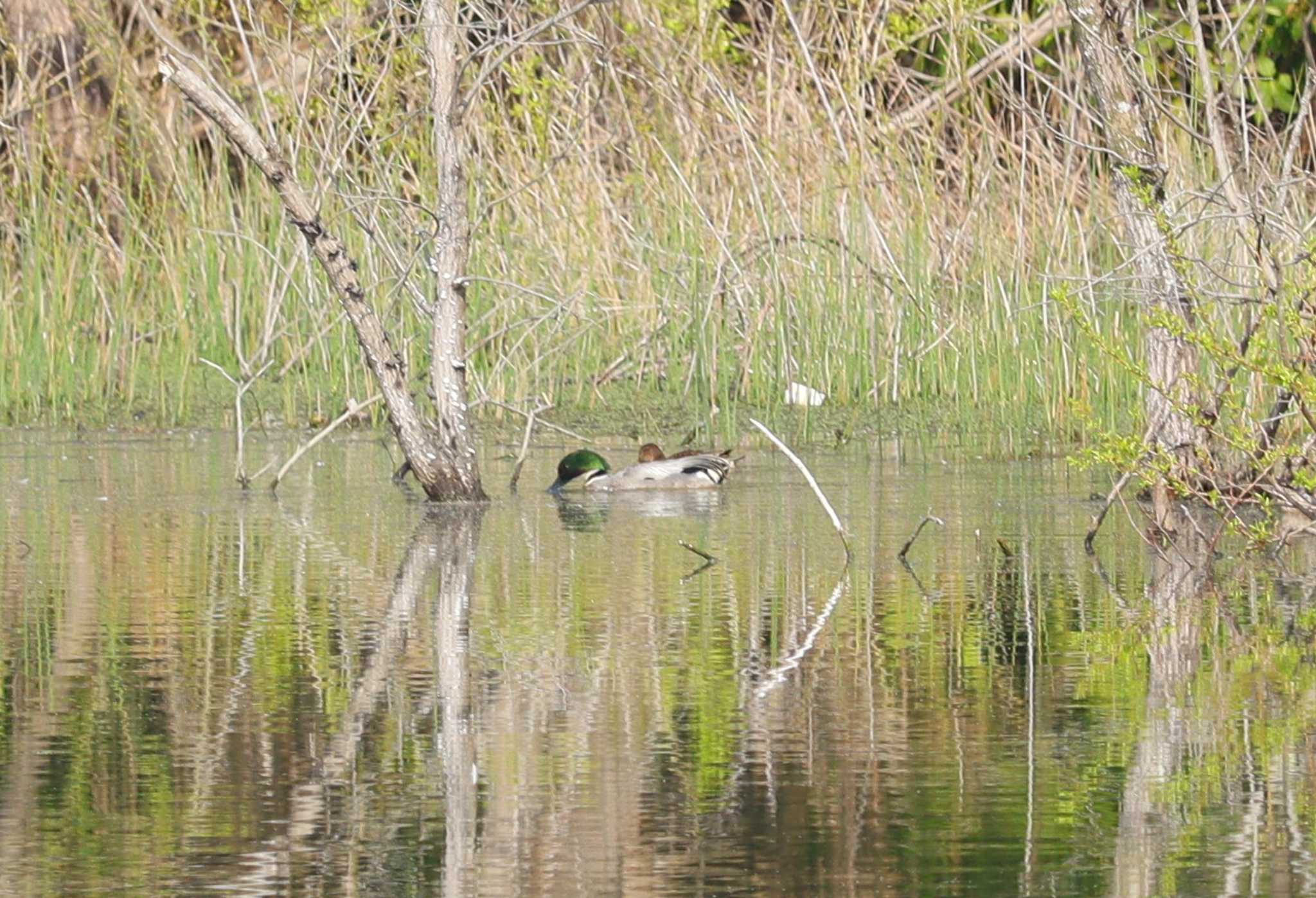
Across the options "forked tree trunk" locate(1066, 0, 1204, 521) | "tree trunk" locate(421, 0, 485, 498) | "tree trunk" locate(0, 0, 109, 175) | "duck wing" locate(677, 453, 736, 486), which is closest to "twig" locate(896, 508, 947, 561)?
"forked tree trunk" locate(1066, 0, 1204, 521)

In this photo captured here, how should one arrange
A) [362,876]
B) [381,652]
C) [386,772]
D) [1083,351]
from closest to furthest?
[362,876] < [386,772] < [381,652] < [1083,351]

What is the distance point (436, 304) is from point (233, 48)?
8.17 meters

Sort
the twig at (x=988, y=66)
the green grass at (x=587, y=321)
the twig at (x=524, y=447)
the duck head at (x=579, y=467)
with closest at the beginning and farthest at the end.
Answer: the twig at (x=524, y=447) < the duck head at (x=579, y=467) < the twig at (x=988, y=66) < the green grass at (x=587, y=321)

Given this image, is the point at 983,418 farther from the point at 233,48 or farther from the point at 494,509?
the point at 233,48

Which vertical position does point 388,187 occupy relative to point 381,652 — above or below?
above

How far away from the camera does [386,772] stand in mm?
4281

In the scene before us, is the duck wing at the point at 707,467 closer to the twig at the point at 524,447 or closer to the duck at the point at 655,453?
the duck at the point at 655,453

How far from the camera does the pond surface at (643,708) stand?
3703 mm

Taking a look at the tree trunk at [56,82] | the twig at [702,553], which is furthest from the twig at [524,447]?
the tree trunk at [56,82]

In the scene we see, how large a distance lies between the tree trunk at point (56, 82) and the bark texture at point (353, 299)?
15.4ft

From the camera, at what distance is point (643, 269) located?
1154cm

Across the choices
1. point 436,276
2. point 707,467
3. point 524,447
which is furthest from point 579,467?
point 436,276

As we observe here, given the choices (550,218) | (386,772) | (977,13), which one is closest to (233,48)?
(550,218)

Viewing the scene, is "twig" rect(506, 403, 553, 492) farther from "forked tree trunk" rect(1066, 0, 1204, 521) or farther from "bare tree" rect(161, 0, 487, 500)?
"forked tree trunk" rect(1066, 0, 1204, 521)
